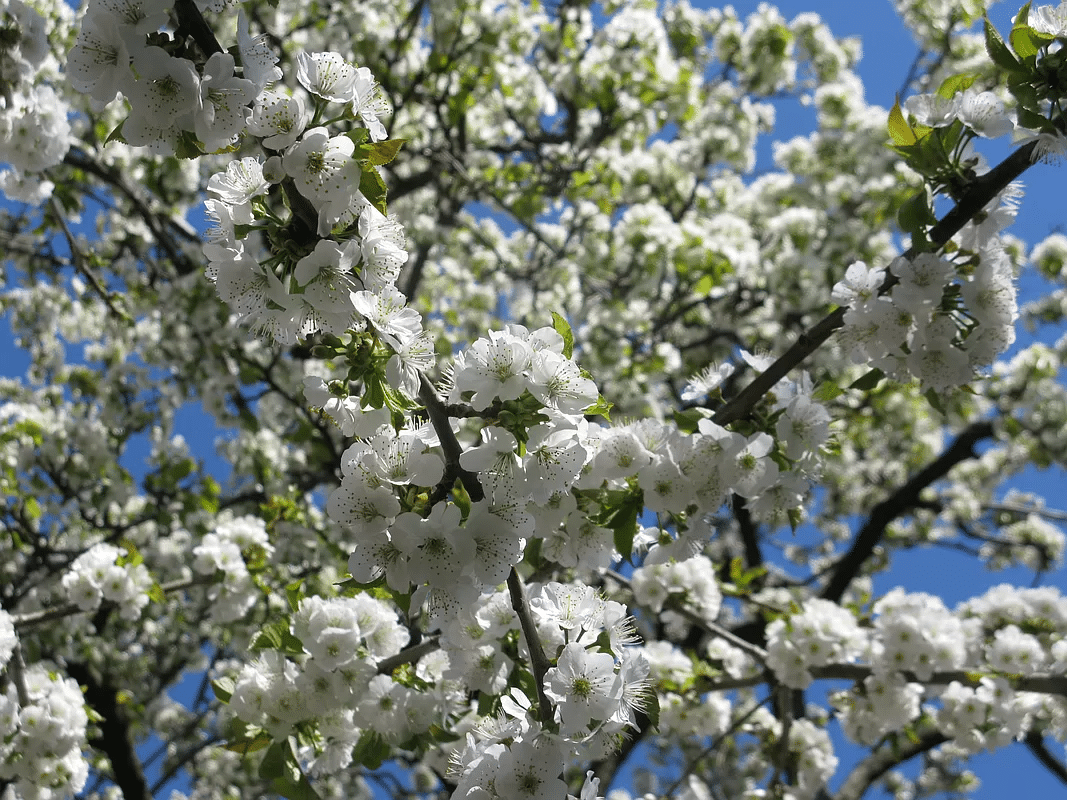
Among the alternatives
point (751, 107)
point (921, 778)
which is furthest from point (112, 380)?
point (921, 778)

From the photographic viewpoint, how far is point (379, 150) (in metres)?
1.39

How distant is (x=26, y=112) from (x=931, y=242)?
2838mm

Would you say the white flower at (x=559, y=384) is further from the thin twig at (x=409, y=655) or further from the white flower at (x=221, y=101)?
the thin twig at (x=409, y=655)

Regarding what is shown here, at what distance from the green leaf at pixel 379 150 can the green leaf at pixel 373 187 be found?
0.02 metres

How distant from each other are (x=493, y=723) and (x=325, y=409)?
713 mm

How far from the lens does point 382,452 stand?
150 cm

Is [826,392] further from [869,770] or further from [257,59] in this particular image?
[869,770]

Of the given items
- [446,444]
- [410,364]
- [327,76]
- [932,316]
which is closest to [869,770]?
[932,316]

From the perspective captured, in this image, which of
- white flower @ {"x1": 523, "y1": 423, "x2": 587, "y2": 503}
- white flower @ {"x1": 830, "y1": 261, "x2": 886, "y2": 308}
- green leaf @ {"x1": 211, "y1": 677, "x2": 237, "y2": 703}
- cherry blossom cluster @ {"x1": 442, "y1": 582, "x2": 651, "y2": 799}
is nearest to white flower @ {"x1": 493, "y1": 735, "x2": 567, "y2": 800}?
cherry blossom cluster @ {"x1": 442, "y1": 582, "x2": 651, "y2": 799}

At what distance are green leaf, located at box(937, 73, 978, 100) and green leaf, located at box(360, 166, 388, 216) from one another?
1.23 metres

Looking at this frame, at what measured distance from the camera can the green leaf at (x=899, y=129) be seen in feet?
5.52

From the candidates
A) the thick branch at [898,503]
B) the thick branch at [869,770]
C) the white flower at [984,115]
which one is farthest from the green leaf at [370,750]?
the thick branch at [898,503]

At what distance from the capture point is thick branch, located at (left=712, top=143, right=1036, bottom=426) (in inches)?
68.0

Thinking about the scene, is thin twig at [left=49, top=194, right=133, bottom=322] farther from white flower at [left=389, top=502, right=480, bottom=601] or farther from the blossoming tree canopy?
white flower at [left=389, top=502, right=480, bottom=601]
